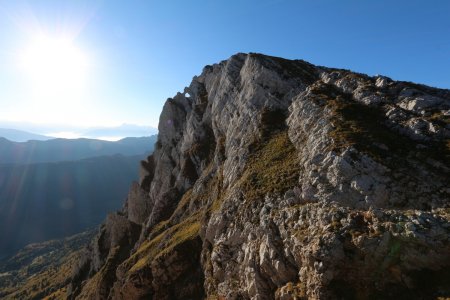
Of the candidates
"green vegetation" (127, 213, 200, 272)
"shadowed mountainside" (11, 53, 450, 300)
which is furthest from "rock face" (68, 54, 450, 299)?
"green vegetation" (127, 213, 200, 272)

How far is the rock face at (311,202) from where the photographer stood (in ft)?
76.8

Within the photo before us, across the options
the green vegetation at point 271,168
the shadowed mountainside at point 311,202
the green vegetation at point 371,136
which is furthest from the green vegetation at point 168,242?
the green vegetation at point 371,136

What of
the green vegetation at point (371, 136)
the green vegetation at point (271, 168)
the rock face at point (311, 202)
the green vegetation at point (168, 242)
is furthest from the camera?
the green vegetation at point (168, 242)

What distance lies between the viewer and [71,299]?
94.6m

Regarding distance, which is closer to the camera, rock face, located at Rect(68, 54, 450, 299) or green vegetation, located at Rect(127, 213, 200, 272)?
rock face, located at Rect(68, 54, 450, 299)

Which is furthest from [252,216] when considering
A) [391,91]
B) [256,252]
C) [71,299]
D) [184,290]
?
[71,299]

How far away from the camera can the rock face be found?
76.8 ft

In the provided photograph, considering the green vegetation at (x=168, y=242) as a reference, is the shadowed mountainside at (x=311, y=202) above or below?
above

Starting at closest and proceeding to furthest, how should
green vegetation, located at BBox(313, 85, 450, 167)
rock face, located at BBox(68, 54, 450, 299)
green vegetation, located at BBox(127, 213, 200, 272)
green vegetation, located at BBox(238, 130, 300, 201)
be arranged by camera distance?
rock face, located at BBox(68, 54, 450, 299) < green vegetation, located at BBox(313, 85, 450, 167) < green vegetation, located at BBox(238, 130, 300, 201) < green vegetation, located at BBox(127, 213, 200, 272)

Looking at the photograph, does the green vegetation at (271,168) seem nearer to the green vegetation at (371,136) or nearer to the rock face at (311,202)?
the rock face at (311,202)

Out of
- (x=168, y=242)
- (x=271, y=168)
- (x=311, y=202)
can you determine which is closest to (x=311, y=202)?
(x=311, y=202)

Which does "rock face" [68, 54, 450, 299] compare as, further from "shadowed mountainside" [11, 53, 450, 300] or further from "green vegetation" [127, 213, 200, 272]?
"green vegetation" [127, 213, 200, 272]

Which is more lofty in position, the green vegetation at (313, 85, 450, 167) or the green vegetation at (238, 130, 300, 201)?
the green vegetation at (313, 85, 450, 167)

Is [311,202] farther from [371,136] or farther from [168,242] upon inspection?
[168,242]
